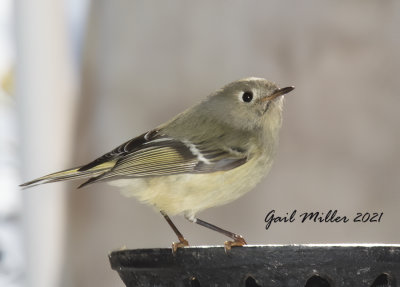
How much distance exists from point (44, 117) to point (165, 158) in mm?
1875

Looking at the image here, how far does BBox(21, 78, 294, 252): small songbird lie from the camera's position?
5.73 ft

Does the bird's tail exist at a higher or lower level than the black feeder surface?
higher

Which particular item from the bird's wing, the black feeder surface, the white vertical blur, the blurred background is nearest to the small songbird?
the bird's wing

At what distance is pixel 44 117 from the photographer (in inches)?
139

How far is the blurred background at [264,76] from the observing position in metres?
2.83

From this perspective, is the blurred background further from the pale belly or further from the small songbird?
the pale belly

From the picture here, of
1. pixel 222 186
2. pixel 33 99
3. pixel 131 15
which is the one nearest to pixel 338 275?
pixel 222 186

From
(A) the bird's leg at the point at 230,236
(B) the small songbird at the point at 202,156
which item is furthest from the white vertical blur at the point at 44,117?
(A) the bird's leg at the point at 230,236

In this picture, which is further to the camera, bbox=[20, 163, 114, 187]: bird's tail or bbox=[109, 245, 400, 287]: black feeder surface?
bbox=[20, 163, 114, 187]: bird's tail

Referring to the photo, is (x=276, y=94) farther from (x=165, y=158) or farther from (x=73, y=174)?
(x=73, y=174)

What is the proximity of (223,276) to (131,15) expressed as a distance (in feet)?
7.18

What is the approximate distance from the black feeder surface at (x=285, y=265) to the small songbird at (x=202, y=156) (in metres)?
0.61

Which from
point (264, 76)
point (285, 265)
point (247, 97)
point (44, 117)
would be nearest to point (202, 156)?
point (247, 97)

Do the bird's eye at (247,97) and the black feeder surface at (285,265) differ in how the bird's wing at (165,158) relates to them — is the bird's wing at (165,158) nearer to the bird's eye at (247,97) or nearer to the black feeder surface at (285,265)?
the bird's eye at (247,97)
